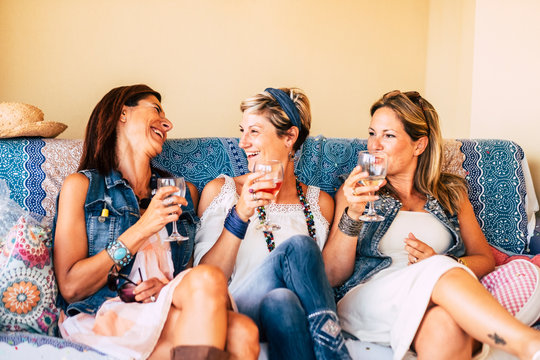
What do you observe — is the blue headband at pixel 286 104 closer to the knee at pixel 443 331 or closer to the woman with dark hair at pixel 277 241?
the woman with dark hair at pixel 277 241

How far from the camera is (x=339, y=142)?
277 centimetres

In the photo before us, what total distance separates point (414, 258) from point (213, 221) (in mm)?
860

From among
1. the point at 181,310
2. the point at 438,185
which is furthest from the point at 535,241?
the point at 181,310

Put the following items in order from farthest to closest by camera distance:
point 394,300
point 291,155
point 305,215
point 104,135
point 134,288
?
point 291,155, point 305,215, point 104,135, point 394,300, point 134,288

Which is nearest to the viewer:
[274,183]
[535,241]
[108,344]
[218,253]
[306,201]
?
[108,344]

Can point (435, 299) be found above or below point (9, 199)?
below

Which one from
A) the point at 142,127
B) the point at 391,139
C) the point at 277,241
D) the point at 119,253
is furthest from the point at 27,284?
the point at 391,139

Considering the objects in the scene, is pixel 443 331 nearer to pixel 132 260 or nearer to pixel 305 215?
pixel 305 215

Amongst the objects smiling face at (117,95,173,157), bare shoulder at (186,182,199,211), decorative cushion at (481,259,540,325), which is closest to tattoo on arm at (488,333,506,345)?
decorative cushion at (481,259,540,325)

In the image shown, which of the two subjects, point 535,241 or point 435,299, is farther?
point 535,241

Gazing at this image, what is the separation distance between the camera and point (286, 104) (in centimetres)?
239

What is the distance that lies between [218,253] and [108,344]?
0.56 meters

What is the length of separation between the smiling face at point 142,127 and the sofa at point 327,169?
0.31m

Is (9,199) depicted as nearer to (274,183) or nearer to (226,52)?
(274,183)
